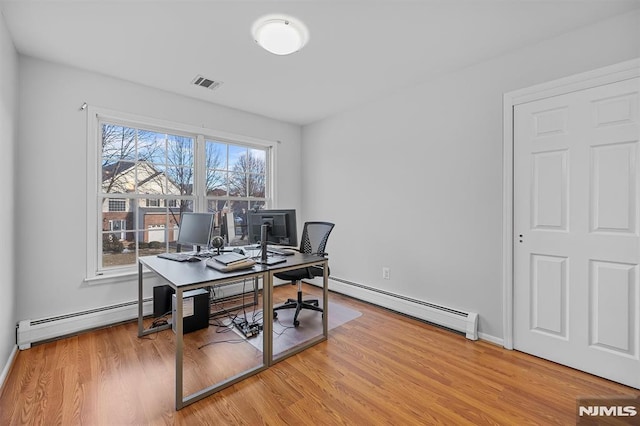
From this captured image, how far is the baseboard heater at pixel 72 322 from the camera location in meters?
2.44

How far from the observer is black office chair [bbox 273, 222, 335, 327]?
10.1 feet

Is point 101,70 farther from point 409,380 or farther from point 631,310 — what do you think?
point 631,310

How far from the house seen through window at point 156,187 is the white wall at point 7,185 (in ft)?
2.19

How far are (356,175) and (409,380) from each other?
2502mm

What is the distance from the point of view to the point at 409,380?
2029 mm

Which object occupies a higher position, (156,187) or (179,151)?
(179,151)

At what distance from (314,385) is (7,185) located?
2794 mm

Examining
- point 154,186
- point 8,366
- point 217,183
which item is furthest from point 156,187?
point 8,366

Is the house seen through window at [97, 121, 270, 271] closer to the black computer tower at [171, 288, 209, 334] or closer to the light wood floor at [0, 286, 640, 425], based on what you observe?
the black computer tower at [171, 288, 209, 334]

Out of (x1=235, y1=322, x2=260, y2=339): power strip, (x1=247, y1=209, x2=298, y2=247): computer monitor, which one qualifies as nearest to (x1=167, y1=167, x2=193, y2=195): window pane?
(x1=247, y1=209, x2=298, y2=247): computer monitor

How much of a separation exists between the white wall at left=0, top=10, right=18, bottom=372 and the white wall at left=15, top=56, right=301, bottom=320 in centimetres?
14

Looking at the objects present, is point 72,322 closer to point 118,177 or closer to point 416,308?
point 118,177

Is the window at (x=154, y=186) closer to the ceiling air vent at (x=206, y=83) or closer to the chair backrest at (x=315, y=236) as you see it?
the ceiling air vent at (x=206, y=83)

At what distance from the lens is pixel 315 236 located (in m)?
3.40
